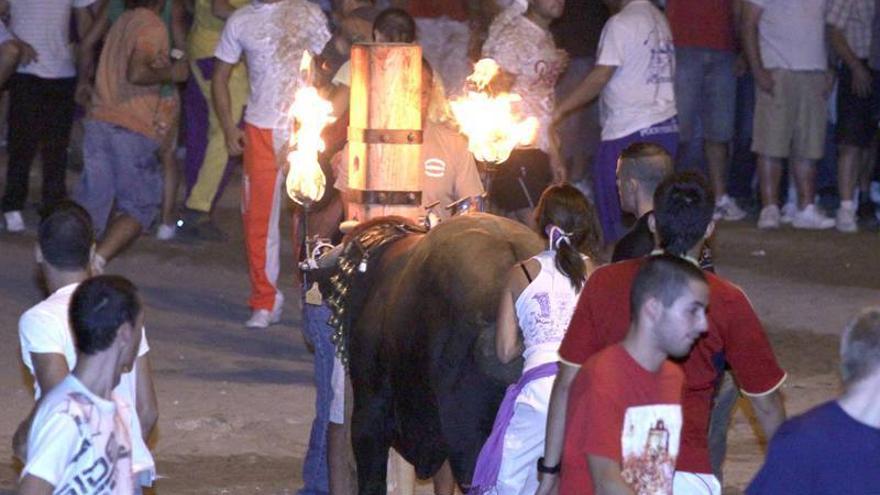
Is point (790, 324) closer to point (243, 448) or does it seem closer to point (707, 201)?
point (243, 448)

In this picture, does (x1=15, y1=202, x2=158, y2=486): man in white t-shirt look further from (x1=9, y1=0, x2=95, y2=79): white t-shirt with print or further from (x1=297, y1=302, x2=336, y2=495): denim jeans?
(x1=9, y1=0, x2=95, y2=79): white t-shirt with print

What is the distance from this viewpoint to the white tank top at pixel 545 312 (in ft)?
21.4

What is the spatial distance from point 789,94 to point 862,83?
58cm

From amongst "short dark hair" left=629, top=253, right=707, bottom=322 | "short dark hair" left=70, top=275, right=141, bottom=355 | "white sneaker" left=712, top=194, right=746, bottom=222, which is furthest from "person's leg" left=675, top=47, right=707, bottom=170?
"short dark hair" left=70, top=275, right=141, bottom=355

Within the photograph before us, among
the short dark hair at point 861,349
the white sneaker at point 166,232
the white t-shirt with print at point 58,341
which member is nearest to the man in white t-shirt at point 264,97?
the white sneaker at point 166,232

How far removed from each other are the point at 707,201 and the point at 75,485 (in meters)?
2.24

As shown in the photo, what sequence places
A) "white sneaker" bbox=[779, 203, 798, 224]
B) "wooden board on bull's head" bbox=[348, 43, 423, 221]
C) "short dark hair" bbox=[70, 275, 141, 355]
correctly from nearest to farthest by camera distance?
"short dark hair" bbox=[70, 275, 141, 355], "wooden board on bull's head" bbox=[348, 43, 423, 221], "white sneaker" bbox=[779, 203, 798, 224]

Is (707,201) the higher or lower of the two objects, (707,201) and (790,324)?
the higher

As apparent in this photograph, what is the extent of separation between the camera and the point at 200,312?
12438 millimetres

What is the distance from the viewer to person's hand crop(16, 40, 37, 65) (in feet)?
46.3

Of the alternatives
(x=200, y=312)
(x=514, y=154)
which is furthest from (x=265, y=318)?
(x=514, y=154)

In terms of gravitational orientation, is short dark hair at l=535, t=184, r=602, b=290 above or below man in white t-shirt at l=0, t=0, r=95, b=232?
above

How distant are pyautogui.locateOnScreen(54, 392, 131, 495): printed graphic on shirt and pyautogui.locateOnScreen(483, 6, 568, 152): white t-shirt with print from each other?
20.8 ft

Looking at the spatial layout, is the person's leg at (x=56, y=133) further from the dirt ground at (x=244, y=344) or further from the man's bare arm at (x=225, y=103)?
the man's bare arm at (x=225, y=103)
